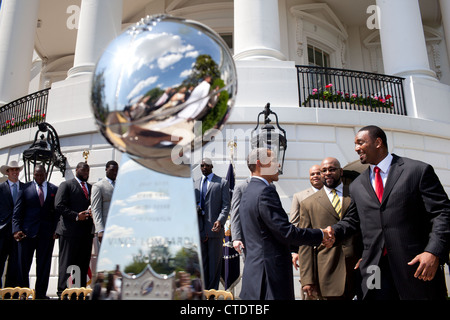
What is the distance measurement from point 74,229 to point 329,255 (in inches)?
159

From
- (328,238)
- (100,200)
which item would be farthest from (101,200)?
(328,238)

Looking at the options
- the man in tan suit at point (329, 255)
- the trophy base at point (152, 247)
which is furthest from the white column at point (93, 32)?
the trophy base at point (152, 247)

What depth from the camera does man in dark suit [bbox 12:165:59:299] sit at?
6.16 metres

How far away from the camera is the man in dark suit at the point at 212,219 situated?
5.98 m

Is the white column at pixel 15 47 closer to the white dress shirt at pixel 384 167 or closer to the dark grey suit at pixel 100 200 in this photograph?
the dark grey suit at pixel 100 200

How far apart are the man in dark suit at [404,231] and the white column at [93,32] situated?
8.94 meters

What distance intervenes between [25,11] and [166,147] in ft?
47.0

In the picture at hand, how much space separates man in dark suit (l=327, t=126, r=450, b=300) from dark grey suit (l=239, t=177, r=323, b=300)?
1.52 ft

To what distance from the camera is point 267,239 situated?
Answer: 3.21m

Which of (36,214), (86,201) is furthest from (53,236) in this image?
(86,201)

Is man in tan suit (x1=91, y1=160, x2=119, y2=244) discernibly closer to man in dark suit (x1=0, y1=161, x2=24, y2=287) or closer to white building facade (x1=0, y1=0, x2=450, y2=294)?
man in dark suit (x1=0, y1=161, x2=24, y2=287)

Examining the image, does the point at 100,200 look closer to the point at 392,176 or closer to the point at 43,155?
the point at 43,155
